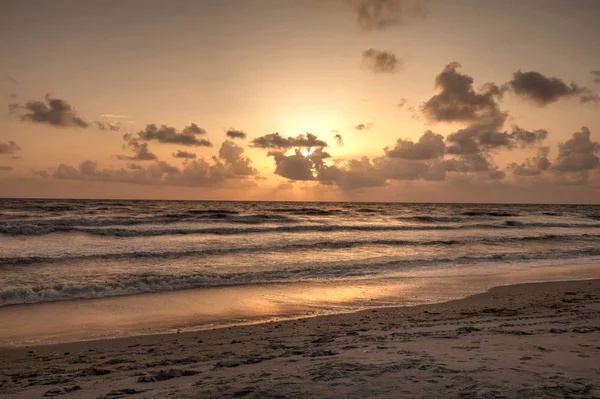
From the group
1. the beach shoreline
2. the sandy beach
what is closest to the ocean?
the beach shoreline

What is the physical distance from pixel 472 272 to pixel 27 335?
17.0m

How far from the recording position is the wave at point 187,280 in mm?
13320

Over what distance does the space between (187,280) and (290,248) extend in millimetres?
10949

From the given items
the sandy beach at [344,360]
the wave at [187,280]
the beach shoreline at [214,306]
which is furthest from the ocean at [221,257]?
the sandy beach at [344,360]

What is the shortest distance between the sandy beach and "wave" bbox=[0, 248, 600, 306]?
5.39 m

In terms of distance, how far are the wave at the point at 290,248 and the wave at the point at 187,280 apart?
5.53 m

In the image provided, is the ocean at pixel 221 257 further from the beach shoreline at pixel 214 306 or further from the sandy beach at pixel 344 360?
the sandy beach at pixel 344 360

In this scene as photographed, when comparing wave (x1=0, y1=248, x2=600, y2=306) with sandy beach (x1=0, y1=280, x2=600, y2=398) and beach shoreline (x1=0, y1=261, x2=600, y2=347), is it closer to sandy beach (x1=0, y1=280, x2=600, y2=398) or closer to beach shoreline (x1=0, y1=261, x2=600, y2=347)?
beach shoreline (x1=0, y1=261, x2=600, y2=347)

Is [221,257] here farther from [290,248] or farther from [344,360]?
[344,360]

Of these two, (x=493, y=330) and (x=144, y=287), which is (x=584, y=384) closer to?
(x=493, y=330)

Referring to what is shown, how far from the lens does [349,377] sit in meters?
5.69

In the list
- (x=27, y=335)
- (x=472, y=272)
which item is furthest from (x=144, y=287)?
(x=472, y=272)

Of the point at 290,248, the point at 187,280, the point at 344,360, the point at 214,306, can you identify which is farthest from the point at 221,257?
the point at 344,360

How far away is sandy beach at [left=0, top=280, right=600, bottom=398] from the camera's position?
17.7 ft
